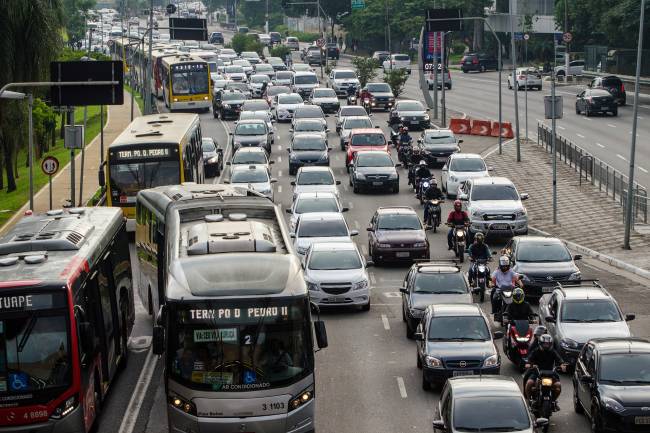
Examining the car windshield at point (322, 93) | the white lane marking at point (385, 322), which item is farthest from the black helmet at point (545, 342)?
the car windshield at point (322, 93)

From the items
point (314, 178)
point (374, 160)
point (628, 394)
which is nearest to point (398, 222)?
point (314, 178)

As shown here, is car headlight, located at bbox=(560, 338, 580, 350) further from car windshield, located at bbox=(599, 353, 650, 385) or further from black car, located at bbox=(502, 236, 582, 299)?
black car, located at bbox=(502, 236, 582, 299)

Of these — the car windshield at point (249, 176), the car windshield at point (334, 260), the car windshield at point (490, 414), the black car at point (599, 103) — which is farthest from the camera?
the black car at point (599, 103)

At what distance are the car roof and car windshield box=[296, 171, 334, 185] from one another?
21.4 metres

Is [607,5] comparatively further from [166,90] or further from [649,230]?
[649,230]

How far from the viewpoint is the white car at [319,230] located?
118ft

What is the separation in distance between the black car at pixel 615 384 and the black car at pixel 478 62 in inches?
3923

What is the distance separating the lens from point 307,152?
5431cm

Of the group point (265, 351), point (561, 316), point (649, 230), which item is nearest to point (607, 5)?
point (649, 230)

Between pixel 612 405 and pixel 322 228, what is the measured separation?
682 inches

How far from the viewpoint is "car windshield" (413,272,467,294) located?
28.6m

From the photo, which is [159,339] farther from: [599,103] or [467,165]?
[599,103]

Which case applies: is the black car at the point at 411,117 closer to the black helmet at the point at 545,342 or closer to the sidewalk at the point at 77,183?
the sidewalk at the point at 77,183

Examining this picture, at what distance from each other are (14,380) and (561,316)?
11.6 meters
